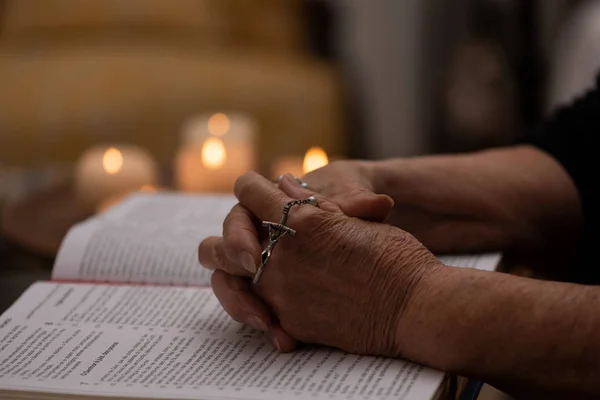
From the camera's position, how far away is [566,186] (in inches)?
Result: 39.6

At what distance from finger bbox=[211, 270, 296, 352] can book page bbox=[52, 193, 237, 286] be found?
13 cm

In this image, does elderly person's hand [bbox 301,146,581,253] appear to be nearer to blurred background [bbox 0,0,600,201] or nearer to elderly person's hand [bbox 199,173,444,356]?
elderly person's hand [bbox 199,173,444,356]

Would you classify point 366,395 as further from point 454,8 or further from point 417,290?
point 454,8

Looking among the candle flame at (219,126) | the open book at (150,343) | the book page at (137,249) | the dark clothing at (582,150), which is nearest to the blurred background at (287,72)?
the candle flame at (219,126)

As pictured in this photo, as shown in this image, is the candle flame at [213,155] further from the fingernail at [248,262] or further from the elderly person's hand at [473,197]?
the fingernail at [248,262]

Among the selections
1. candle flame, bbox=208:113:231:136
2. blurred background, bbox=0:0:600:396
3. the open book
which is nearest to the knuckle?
the open book

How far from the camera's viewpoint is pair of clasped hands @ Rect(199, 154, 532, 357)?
0.73m

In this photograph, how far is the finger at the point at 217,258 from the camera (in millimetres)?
777

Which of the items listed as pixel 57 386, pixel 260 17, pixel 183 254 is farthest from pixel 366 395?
pixel 260 17

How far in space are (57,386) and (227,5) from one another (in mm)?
2277

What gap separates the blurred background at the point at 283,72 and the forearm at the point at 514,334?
1213mm

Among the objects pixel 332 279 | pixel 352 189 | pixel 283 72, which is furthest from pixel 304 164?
pixel 283 72

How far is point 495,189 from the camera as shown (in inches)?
38.5

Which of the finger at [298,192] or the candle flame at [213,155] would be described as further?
the candle flame at [213,155]
